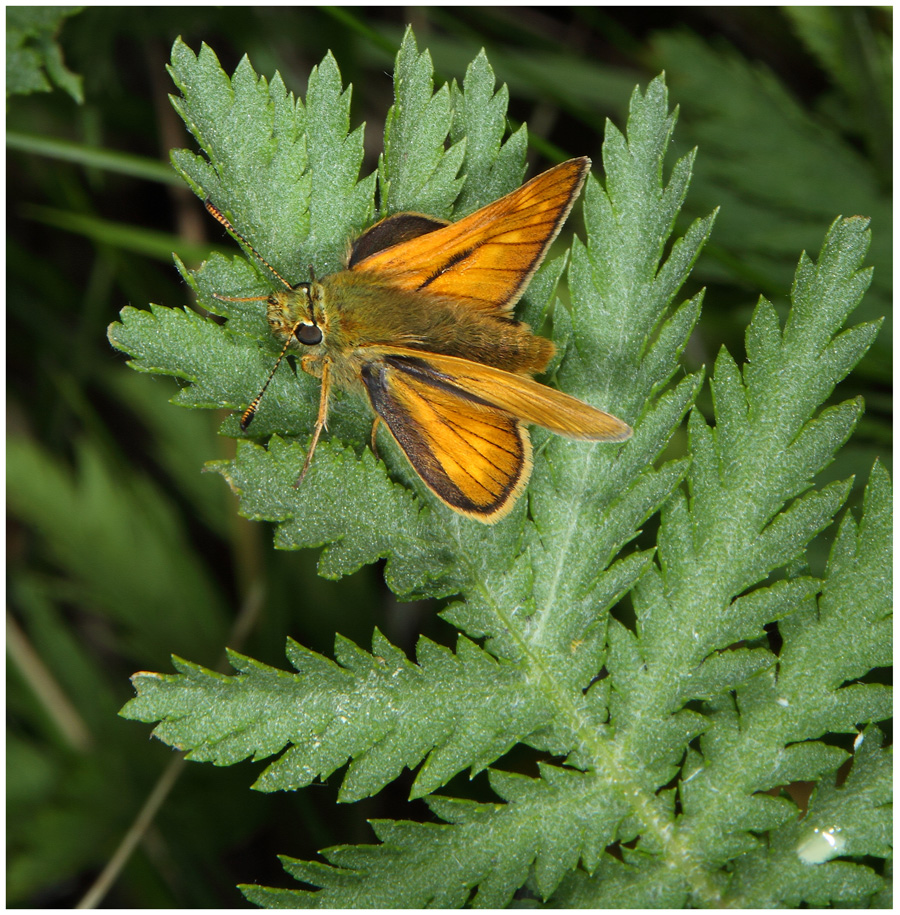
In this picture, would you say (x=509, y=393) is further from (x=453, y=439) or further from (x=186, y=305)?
(x=186, y=305)

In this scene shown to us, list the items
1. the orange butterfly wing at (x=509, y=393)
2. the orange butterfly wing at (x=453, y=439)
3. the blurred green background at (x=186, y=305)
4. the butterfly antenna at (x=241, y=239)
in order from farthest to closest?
1. the blurred green background at (x=186, y=305)
2. the butterfly antenna at (x=241, y=239)
3. the orange butterfly wing at (x=453, y=439)
4. the orange butterfly wing at (x=509, y=393)

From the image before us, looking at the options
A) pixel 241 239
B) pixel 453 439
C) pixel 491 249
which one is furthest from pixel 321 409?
pixel 491 249

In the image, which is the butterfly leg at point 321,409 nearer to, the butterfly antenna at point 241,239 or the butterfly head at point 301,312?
the butterfly head at point 301,312

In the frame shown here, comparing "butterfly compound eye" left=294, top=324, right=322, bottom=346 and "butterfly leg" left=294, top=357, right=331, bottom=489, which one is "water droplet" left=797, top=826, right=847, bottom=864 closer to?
"butterfly leg" left=294, top=357, right=331, bottom=489

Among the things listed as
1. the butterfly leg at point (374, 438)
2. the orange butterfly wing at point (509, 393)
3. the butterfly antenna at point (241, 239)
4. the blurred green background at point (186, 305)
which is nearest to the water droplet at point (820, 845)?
the orange butterfly wing at point (509, 393)

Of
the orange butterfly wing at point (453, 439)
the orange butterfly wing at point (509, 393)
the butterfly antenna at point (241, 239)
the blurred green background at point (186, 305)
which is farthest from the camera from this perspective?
the blurred green background at point (186, 305)

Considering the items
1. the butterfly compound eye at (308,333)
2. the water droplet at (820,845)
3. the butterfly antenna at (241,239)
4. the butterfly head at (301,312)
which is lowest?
the water droplet at (820,845)

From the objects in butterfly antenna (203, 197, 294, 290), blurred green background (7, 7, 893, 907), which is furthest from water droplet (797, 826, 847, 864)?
butterfly antenna (203, 197, 294, 290)
